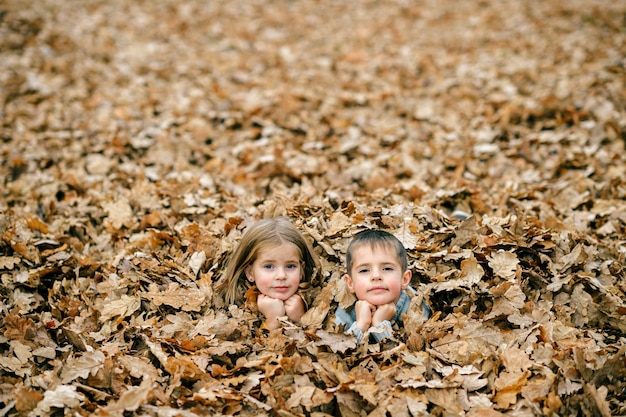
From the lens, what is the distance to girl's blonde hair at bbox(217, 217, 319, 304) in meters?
3.86

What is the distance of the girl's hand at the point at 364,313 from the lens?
3549 millimetres

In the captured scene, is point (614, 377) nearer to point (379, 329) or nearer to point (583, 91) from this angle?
point (379, 329)

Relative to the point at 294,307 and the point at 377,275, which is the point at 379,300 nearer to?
the point at 377,275

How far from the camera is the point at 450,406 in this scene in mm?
2988

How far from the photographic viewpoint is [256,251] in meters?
3.86

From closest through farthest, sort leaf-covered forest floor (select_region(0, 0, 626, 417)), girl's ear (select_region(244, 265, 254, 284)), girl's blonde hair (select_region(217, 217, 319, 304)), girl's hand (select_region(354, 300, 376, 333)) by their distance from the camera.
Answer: leaf-covered forest floor (select_region(0, 0, 626, 417)) < girl's hand (select_region(354, 300, 376, 333)) < girl's blonde hair (select_region(217, 217, 319, 304)) < girl's ear (select_region(244, 265, 254, 284))

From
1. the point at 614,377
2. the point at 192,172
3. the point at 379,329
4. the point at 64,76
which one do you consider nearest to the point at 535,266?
the point at 614,377

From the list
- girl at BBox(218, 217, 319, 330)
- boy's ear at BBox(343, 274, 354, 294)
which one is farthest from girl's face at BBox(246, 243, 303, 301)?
boy's ear at BBox(343, 274, 354, 294)

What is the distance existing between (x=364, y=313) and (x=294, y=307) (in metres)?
0.52

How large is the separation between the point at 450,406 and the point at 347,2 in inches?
455

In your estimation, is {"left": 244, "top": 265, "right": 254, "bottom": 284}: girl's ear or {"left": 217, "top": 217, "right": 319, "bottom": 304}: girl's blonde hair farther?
{"left": 244, "top": 265, "right": 254, "bottom": 284}: girl's ear

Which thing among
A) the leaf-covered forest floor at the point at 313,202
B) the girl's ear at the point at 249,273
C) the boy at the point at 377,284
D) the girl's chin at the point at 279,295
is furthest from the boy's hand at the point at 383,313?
the girl's ear at the point at 249,273

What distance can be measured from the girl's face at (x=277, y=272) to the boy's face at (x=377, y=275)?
0.47 m

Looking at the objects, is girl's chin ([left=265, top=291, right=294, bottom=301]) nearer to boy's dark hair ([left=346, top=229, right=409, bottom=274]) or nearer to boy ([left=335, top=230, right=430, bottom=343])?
boy ([left=335, top=230, right=430, bottom=343])
